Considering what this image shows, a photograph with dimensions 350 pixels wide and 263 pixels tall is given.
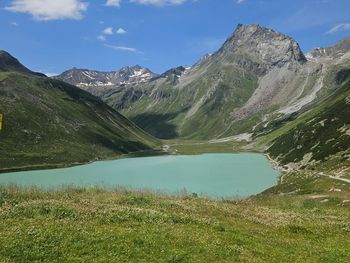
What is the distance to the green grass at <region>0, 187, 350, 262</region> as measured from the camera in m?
22.0

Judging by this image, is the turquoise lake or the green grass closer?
the green grass

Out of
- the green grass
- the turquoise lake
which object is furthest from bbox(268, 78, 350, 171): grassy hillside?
the green grass

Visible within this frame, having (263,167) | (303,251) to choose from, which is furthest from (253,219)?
(263,167)

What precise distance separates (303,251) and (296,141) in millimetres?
180166

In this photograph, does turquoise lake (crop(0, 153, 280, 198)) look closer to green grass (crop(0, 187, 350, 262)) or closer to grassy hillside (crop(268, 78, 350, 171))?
grassy hillside (crop(268, 78, 350, 171))

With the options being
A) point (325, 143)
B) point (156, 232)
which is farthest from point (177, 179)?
point (156, 232)

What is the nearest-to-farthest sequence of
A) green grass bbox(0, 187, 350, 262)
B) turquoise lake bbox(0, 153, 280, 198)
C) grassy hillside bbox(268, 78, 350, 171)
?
green grass bbox(0, 187, 350, 262) → turquoise lake bbox(0, 153, 280, 198) → grassy hillside bbox(268, 78, 350, 171)

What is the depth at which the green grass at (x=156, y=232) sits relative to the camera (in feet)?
72.1

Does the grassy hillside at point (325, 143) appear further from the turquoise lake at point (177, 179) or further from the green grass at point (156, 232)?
the green grass at point (156, 232)

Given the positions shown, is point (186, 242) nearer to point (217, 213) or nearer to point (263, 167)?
point (217, 213)

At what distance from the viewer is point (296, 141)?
198750 mm

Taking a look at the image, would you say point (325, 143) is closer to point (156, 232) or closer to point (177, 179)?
point (177, 179)

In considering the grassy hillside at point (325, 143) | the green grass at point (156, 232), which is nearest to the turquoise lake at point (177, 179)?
the grassy hillside at point (325, 143)

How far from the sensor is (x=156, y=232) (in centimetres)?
2567
